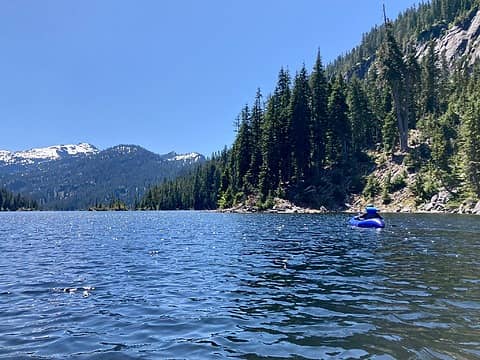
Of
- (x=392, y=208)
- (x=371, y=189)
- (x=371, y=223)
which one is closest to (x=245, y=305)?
(x=371, y=223)

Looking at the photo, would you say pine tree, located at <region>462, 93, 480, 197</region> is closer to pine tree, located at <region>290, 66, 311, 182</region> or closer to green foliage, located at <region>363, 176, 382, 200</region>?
green foliage, located at <region>363, 176, 382, 200</region>

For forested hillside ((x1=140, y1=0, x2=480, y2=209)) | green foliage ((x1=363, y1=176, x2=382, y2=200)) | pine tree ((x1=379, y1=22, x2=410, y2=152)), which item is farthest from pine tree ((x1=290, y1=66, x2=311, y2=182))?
pine tree ((x1=379, y1=22, x2=410, y2=152))

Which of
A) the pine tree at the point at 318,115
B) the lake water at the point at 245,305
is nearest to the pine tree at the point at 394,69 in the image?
the pine tree at the point at 318,115

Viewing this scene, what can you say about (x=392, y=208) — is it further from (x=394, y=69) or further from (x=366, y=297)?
(x=366, y=297)

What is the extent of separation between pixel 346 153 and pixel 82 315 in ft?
338

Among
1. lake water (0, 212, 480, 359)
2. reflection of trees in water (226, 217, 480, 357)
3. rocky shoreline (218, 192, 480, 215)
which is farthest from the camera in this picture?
rocky shoreline (218, 192, 480, 215)

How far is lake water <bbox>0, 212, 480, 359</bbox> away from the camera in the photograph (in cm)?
1031

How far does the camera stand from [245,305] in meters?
14.7

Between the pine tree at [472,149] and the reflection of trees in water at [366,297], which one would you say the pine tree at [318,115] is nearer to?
the pine tree at [472,149]

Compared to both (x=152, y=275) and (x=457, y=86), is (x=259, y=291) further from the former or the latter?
(x=457, y=86)

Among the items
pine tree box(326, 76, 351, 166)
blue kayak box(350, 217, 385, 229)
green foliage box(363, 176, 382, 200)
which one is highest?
pine tree box(326, 76, 351, 166)

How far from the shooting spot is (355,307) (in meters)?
14.0

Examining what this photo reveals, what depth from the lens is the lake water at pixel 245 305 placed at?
1031 centimetres

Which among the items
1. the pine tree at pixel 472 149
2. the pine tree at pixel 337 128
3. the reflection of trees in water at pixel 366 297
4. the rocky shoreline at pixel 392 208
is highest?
the pine tree at pixel 337 128
